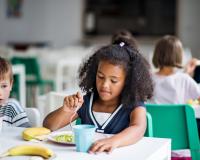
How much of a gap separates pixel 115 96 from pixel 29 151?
1.83 ft

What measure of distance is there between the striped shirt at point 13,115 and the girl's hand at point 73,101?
37 centimetres

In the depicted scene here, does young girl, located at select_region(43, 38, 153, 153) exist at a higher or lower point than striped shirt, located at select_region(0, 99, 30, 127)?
higher

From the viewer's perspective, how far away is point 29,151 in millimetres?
1632

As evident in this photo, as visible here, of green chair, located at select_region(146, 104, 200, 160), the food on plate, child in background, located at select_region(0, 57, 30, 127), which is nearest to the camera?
the food on plate

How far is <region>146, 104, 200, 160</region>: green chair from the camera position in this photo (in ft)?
7.82

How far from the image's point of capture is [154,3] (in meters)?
9.78

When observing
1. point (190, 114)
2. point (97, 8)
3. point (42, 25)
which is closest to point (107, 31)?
point (97, 8)

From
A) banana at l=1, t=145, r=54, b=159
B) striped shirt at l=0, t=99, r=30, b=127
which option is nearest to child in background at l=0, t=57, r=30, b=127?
striped shirt at l=0, t=99, r=30, b=127

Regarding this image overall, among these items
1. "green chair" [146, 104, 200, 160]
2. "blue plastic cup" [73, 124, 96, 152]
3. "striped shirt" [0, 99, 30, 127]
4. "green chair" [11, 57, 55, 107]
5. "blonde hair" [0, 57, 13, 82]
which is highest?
"blonde hair" [0, 57, 13, 82]

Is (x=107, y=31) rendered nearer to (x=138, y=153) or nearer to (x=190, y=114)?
(x=190, y=114)

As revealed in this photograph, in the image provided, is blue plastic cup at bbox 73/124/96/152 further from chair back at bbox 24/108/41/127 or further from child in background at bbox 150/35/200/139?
child in background at bbox 150/35/200/139

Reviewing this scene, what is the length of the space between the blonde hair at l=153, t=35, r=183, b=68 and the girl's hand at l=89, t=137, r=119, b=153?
1.57m

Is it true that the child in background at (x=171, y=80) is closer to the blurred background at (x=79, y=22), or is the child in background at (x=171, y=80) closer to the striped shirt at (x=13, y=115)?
the striped shirt at (x=13, y=115)

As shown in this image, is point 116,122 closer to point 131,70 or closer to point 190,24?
point 131,70
